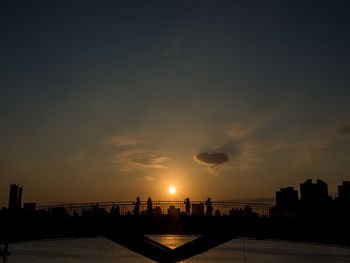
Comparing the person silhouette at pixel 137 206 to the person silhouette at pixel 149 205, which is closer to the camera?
the person silhouette at pixel 137 206

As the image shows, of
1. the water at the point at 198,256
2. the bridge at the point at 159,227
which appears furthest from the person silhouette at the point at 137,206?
the water at the point at 198,256

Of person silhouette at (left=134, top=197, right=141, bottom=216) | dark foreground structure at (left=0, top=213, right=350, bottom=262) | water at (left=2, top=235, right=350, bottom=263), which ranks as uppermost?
person silhouette at (left=134, top=197, right=141, bottom=216)

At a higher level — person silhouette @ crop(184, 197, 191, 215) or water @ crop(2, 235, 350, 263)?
person silhouette @ crop(184, 197, 191, 215)

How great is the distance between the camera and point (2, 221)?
2825 centimetres

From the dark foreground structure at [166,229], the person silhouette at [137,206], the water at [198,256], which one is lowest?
the water at [198,256]

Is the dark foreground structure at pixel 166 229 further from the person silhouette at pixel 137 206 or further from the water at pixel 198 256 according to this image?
the water at pixel 198 256

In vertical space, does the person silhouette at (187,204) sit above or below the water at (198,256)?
above

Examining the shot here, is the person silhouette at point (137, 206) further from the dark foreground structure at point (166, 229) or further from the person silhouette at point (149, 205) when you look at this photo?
the person silhouette at point (149, 205)

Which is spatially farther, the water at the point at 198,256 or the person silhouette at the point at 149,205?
the water at the point at 198,256

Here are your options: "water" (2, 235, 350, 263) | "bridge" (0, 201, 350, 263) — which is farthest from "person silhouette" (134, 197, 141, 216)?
"water" (2, 235, 350, 263)

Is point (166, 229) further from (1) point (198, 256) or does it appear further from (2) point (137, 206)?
(1) point (198, 256)

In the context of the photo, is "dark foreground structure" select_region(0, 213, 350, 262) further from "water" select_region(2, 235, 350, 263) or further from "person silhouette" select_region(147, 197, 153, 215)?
"water" select_region(2, 235, 350, 263)

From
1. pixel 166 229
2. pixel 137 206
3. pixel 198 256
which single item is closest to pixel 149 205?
pixel 137 206

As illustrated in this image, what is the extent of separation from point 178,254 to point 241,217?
→ 23.0 ft
